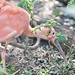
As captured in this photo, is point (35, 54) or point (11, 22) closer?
point (11, 22)

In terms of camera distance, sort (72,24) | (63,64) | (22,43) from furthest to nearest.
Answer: (72,24)
(22,43)
(63,64)

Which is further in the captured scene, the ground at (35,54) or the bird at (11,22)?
the ground at (35,54)

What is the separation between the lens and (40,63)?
528 centimetres

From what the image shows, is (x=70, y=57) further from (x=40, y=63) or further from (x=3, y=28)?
(x=3, y=28)

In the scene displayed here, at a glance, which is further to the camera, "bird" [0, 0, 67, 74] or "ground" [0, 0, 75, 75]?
"ground" [0, 0, 75, 75]

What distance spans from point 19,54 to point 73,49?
717 millimetres

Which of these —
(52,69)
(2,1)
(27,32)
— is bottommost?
(52,69)

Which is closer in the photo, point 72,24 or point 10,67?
point 10,67

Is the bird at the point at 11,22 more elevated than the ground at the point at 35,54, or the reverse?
the bird at the point at 11,22

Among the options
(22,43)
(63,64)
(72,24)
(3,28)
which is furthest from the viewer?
(72,24)

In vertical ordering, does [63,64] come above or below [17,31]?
below

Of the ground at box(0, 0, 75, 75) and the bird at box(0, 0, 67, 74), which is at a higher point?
the bird at box(0, 0, 67, 74)

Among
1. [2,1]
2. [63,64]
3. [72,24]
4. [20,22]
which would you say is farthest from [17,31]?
[72,24]

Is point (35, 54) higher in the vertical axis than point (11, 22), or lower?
lower
